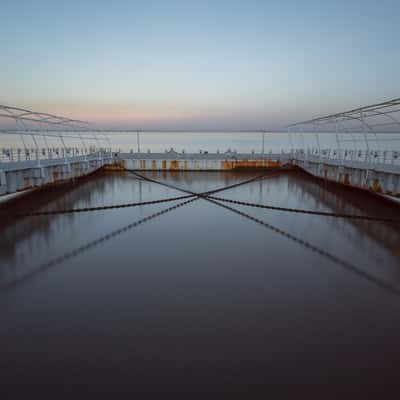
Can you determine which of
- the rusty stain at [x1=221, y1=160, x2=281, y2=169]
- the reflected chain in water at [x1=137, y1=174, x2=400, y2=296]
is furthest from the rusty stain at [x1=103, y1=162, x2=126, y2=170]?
the reflected chain in water at [x1=137, y1=174, x2=400, y2=296]

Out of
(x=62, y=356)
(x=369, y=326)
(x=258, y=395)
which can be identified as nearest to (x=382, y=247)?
(x=369, y=326)

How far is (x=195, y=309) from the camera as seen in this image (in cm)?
271

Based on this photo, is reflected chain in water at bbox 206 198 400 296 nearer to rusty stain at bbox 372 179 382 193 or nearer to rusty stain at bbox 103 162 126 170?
rusty stain at bbox 372 179 382 193

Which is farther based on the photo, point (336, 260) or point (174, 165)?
point (174, 165)

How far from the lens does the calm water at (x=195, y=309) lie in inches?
77.4

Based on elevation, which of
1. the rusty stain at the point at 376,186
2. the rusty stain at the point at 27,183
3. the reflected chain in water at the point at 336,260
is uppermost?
the rusty stain at the point at 27,183

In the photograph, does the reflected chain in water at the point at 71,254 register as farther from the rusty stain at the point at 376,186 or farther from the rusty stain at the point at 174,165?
the rusty stain at the point at 174,165

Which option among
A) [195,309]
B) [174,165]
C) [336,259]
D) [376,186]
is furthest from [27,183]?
[376,186]

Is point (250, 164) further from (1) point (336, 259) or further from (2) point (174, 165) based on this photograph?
(1) point (336, 259)

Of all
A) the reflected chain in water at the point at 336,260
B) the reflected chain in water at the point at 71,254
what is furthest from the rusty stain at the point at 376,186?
the reflected chain in water at the point at 71,254

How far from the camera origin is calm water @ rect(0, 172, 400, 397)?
6.45ft

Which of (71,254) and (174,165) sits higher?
(174,165)

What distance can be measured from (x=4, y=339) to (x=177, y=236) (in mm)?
2878

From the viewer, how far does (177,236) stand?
486 centimetres
